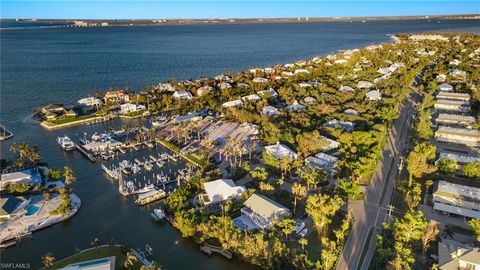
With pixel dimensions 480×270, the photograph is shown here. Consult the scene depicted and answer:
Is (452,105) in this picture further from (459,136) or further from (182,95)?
(182,95)

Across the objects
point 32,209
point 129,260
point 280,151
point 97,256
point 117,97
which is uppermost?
point 117,97

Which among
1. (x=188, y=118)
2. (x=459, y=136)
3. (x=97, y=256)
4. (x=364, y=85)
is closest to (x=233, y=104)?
(x=188, y=118)

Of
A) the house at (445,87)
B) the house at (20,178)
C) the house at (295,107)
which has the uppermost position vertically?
the house at (445,87)

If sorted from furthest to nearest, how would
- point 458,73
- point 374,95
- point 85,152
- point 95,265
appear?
point 458,73 → point 374,95 → point 85,152 → point 95,265

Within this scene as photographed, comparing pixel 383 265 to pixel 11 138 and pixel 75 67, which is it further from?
pixel 75 67

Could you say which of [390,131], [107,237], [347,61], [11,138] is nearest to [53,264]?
[107,237]

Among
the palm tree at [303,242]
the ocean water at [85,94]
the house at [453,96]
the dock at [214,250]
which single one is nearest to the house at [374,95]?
the house at [453,96]

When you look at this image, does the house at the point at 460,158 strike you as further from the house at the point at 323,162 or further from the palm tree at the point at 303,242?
the palm tree at the point at 303,242
